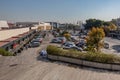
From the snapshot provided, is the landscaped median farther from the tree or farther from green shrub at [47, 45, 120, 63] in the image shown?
→ the tree

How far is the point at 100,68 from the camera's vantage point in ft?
59.2

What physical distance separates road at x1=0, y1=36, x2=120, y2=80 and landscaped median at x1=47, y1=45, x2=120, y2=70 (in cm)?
83

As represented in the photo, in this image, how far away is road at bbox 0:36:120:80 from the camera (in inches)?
614

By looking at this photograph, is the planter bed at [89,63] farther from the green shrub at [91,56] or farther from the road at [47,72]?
the road at [47,72]

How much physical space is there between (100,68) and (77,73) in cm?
265

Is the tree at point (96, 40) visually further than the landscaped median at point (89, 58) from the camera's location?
Yes

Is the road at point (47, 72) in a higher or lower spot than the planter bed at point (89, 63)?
lower

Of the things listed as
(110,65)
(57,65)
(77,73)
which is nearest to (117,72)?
(110,65)

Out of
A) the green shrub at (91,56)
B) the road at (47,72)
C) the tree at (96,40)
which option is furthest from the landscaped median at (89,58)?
the tree at (96,40)

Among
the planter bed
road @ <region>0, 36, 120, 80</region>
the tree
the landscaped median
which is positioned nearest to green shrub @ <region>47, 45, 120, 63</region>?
the landscaped median

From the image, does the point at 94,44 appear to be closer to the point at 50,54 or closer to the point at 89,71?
the point at 50,54

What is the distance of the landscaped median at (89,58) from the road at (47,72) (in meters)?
0.83

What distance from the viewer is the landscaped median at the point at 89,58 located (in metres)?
17.7

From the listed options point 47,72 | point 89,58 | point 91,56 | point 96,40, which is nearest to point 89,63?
point 89,58
